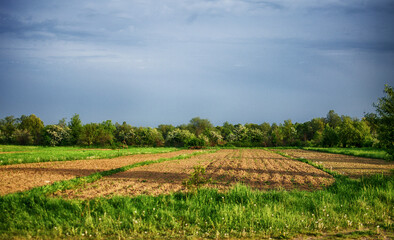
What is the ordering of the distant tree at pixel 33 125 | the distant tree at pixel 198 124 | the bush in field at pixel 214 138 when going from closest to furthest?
the bush in field at pixel 214 138 → the distant tree at pixel 33 125 → the distant tree at pixel 198 124

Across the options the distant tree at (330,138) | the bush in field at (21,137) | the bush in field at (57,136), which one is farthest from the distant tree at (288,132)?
the bush in field at (21,137)

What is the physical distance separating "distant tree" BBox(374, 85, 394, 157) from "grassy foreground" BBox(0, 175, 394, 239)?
305 inches

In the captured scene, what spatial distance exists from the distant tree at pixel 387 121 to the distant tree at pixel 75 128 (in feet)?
271

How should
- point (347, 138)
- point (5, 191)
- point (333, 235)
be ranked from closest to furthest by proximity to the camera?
point (333, 235), point (5, 191), point (347, 138)

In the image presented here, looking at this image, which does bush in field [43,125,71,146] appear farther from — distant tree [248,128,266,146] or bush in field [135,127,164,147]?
distant tree [248,128,266,146]

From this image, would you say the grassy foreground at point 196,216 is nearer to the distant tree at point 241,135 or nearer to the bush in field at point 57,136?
the distant tree at point 241,135

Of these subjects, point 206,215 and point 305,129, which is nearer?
point 206,215

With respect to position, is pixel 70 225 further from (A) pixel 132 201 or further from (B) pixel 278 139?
(B) pixel 278 139

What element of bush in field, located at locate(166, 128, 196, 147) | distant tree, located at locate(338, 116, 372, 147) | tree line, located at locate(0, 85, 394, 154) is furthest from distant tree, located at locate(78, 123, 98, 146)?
distant tree, located at locate(338, 116, 372, 147)

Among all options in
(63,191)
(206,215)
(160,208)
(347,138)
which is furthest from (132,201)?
(347,138)

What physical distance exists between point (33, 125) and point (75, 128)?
39075mm

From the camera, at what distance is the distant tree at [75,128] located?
3182 inches

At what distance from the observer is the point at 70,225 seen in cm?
668

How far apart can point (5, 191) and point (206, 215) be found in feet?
31.3
